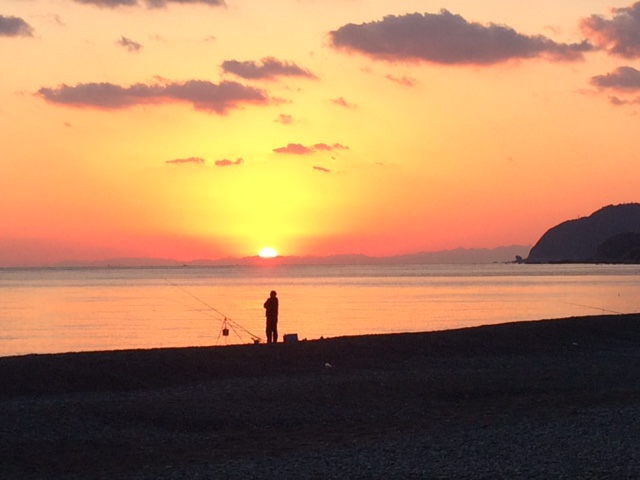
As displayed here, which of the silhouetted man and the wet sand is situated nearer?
the wet sand

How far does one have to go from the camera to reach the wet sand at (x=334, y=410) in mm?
12766

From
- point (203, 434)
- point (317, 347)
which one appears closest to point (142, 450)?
point (203, 434)

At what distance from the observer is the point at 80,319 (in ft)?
205

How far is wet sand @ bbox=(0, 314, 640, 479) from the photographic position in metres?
12.8

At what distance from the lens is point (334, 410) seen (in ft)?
56.9

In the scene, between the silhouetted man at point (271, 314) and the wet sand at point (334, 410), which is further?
the silhouetted man at point (271, 314)

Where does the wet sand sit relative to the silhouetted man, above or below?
below

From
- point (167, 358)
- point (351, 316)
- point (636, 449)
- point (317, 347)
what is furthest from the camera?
point (351, 316)

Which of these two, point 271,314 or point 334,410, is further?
→ point 271,314

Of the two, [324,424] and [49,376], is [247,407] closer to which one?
[324,424]

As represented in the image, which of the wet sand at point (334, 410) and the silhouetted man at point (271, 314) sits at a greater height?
the silhouetted man at point (271, 314)

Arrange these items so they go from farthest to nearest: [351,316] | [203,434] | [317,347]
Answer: [351,316] → [317,347] → [203,434]

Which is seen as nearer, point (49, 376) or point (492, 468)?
point (492, 468)

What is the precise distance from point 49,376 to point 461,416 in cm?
916
